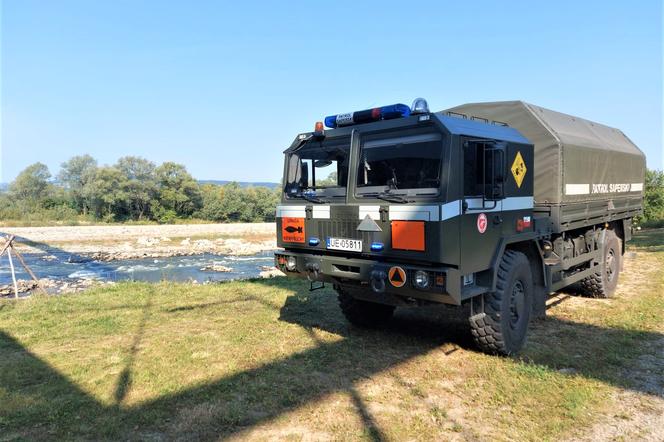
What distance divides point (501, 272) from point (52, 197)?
220 ft

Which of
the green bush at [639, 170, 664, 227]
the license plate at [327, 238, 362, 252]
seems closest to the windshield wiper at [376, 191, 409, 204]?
the license plate at [327, 238, 362, 252]

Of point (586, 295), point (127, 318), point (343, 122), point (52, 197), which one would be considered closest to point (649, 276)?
point (586, 295)

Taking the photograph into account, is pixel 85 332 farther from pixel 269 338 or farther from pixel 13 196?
pixel 13 196

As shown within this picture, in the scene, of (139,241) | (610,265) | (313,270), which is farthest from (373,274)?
(139,241)

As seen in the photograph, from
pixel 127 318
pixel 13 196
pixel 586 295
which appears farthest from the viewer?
pixel 13 196

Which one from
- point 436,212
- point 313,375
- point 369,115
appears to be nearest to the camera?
point 436,212

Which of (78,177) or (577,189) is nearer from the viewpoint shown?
(577,189)

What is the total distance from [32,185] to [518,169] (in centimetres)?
6779

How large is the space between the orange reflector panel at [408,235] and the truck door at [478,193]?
0.42 meters

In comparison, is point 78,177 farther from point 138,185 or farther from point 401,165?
point 401,165

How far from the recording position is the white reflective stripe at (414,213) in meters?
4.27

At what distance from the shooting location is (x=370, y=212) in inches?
185

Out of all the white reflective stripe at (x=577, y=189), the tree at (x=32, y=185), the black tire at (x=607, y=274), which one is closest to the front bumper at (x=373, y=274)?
the white reflective stripe at (x=577, y=189)

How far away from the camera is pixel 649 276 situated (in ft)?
33.4
